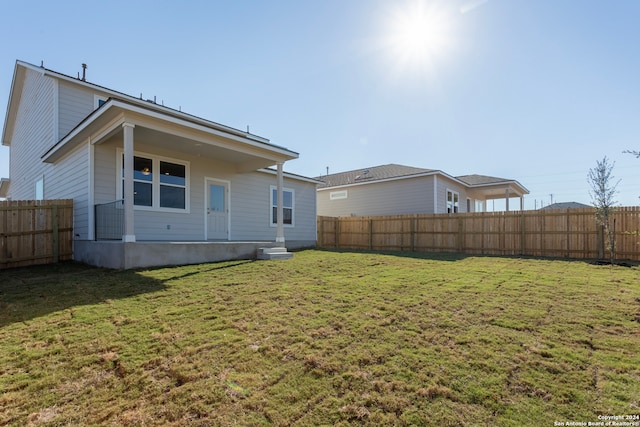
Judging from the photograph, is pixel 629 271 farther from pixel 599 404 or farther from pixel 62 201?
pixel 62 201

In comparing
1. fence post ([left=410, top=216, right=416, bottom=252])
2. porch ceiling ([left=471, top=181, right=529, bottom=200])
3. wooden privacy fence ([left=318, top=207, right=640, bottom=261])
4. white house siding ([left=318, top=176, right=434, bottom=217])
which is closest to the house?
wooden privacy fence ([left=318, top=207, right=640, bottom=261])

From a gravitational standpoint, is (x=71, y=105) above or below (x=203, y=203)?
above

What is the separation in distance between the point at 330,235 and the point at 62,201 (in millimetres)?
10953

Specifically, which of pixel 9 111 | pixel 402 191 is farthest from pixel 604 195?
pixel 9 111

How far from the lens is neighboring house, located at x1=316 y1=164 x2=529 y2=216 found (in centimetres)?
1684

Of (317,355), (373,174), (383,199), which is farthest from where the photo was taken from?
(373,174)

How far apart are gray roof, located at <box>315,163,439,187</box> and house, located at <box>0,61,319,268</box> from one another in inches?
251

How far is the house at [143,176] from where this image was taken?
294 inches

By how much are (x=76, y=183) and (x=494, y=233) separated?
567 inches

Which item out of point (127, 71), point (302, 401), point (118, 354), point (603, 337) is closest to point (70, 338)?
point (118, 354)

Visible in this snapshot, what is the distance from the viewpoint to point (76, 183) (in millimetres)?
9078

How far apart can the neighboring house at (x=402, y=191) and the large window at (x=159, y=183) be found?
1052 cm

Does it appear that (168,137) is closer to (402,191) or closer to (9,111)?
(9,111)

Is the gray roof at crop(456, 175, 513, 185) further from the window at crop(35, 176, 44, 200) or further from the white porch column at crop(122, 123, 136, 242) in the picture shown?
the window at crop(35, 176, 44, 200)
